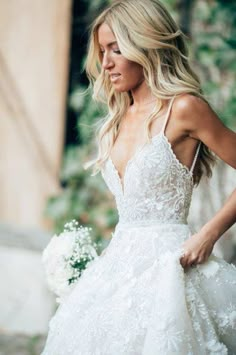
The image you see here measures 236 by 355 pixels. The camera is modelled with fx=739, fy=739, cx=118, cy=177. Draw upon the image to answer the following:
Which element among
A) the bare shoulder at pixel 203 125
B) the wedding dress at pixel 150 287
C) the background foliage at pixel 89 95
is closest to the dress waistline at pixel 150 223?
the wedding dress at pixel 150 287

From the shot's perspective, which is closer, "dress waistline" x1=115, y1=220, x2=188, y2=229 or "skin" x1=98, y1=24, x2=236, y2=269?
"skin" x1=98, y1=24, x2=236, y2=269

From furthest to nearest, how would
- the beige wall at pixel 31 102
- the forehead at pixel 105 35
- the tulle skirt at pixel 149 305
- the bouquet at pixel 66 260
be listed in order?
the beige wall at pixel 31 102 → the bouquet at pixel 66 260 → the forehead at pixel 105 35 → the tulle skirt at pixel 149 305

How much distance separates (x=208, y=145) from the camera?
8.47 ft

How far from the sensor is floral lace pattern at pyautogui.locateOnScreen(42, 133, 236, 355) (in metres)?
2.40

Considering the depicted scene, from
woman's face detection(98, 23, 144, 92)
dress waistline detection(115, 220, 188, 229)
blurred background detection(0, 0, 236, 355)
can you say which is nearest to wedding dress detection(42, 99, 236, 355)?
dress waistline detection(115, 220, 188, 229)

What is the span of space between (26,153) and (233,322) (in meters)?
4.00

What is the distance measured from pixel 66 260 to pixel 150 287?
58cm

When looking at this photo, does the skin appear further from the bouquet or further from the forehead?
the bouquet

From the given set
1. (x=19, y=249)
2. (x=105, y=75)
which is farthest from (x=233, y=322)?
(x=19, y=249)

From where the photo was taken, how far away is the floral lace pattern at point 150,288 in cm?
240

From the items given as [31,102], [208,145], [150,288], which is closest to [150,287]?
[150,288]

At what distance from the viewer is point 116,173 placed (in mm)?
2754

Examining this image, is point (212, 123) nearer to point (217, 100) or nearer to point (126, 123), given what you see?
point (126, 123)

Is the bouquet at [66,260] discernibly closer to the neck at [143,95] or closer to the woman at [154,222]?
the woman at [154,222]
